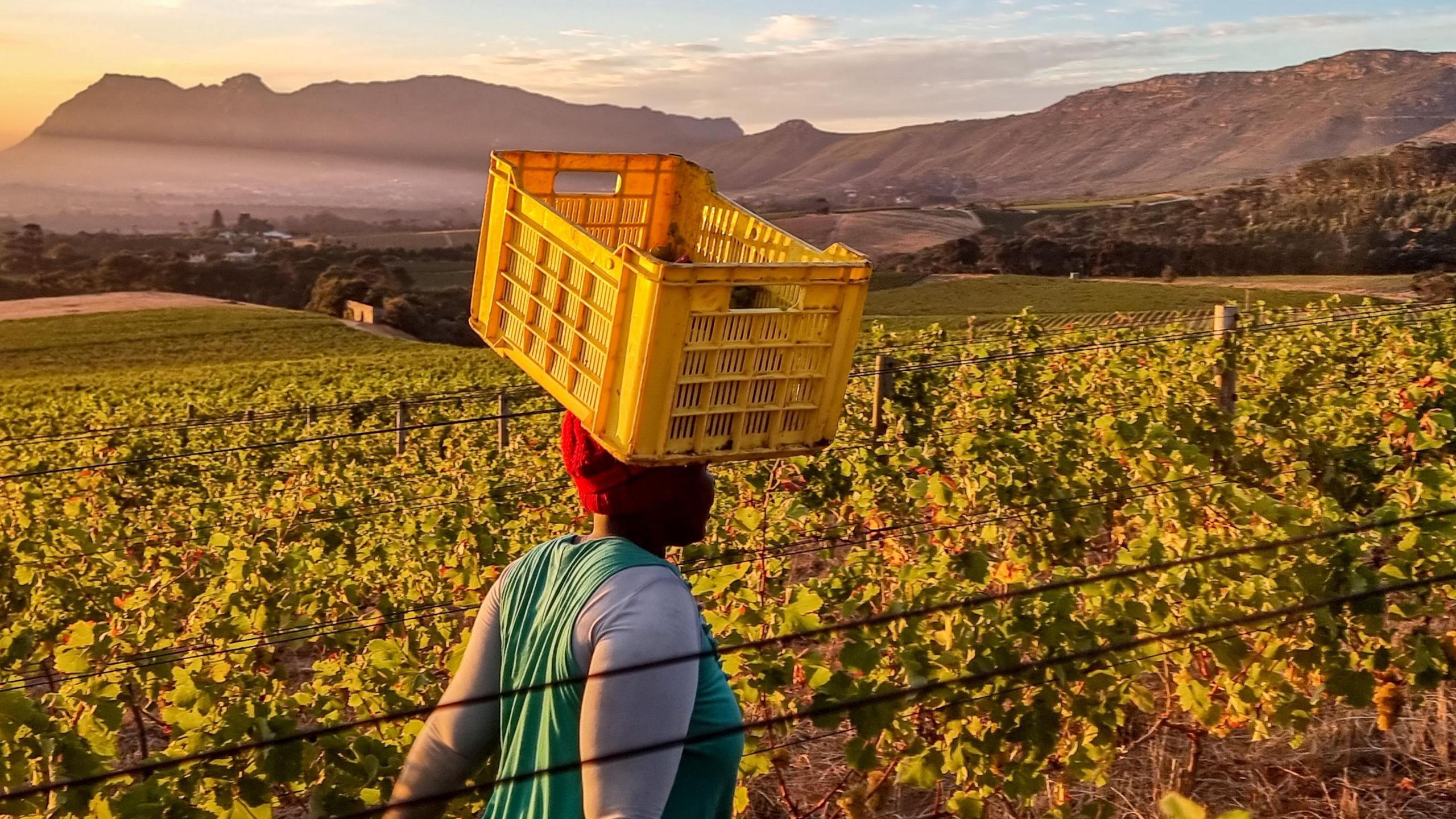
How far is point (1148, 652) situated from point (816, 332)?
1.63 m

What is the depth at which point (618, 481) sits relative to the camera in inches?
74.2

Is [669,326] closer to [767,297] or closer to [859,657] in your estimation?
[767,297]

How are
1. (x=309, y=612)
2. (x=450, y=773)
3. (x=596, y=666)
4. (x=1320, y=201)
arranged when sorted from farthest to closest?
(x=1320, y=201) → (x=309, y=612) → (x=450, y=773) → (x=596, y=666)

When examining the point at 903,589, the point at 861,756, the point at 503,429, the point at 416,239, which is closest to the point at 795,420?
the point at 861,756

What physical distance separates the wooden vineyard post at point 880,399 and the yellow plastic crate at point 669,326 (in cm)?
692

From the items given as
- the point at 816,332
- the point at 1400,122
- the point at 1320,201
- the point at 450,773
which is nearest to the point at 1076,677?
the point at 816,332

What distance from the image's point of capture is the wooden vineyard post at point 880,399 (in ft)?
30.8

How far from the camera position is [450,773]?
1.99 meters

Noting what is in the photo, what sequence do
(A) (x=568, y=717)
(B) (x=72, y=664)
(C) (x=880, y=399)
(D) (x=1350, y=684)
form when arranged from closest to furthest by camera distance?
(A) (x=568, y=717)
(B) (x=72, y=664)
(D) (x=1350, y=684)
(C) (x=880, y=399)

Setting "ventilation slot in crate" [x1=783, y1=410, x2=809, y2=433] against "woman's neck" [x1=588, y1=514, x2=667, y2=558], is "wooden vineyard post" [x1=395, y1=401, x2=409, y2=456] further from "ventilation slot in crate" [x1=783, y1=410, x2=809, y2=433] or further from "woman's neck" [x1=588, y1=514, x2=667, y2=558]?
"woman's neck" [x1=588, y1=514, x2=667, y2=558]

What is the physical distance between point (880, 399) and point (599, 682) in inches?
321

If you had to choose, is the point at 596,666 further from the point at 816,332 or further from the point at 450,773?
the point at 816,332

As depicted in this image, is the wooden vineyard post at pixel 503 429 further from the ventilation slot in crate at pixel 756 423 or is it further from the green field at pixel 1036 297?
the green field at pixel 1036 297

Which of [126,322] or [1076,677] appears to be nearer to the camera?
[1076,677]
